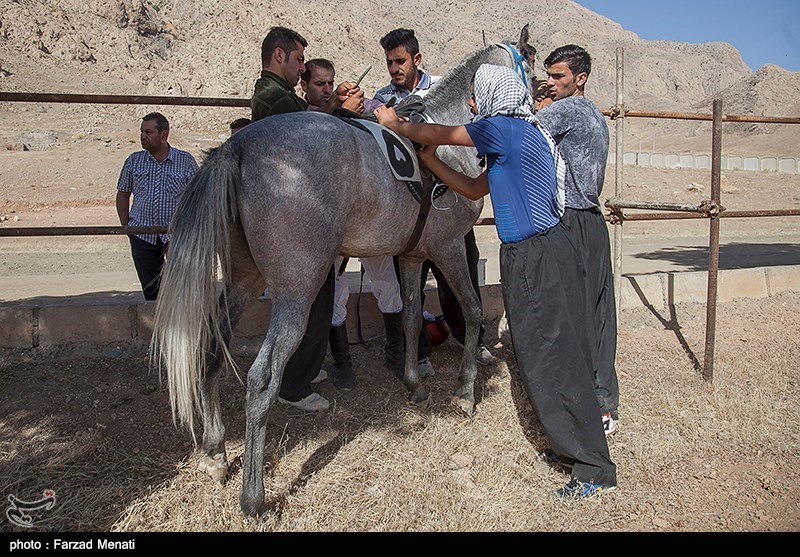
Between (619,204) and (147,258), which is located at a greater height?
(619,204)

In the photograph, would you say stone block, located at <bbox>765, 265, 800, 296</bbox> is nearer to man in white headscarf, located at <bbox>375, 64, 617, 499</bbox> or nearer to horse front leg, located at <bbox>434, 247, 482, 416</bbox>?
horse front leg, located at <bbox>434, 247, 482, 416</bbox>

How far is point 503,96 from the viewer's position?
3045mm

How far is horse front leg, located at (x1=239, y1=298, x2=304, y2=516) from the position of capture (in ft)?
9.37

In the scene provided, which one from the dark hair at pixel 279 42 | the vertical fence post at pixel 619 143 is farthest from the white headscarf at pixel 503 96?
the vertical fence post at pixel 619 143

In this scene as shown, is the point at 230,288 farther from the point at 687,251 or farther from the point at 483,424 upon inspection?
the point at 687,251

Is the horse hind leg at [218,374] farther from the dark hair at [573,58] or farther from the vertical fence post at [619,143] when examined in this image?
the vertical fence post at [619,143]

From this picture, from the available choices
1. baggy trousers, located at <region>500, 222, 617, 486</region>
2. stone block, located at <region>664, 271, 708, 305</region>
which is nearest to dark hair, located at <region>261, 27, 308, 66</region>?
baggy trousers, located at <region>500, 222, 617, 486</region>

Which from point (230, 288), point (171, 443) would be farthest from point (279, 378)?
point (171, 443)

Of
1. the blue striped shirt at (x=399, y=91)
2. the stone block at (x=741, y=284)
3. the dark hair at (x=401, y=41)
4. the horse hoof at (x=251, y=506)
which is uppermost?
the dark hair at (x=401, y=41)

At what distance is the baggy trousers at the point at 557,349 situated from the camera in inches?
125

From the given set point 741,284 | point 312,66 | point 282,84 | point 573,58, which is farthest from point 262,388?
point 741,284

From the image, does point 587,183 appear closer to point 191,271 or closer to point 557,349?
point 557,349

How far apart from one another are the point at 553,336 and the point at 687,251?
30.4ft

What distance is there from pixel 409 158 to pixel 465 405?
1608mm
